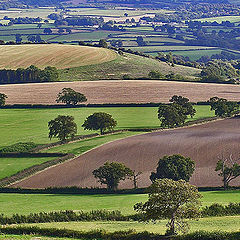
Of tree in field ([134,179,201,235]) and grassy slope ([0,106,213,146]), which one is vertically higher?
grassy slope ([0,106,213,146])

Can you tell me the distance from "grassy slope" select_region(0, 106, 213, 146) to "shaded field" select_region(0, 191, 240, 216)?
103 ft

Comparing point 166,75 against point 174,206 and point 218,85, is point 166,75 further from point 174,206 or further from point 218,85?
point 174,206

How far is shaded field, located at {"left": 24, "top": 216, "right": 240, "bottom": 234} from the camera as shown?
48.4 m

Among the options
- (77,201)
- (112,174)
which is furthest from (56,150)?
(77,201)

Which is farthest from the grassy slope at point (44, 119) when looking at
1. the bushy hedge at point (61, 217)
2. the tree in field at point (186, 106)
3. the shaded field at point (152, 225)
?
the shaded field at point (152, 225)

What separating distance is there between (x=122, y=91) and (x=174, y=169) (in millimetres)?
83116

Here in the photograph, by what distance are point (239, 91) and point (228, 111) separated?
39542 millimetres

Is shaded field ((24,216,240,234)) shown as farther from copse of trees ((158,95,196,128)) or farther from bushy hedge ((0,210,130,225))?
copse of trees ((158,95,196,128))

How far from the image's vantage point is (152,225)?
52.1 m

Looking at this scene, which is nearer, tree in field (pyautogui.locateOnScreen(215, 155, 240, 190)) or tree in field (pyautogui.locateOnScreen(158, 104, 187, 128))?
tree in field (pyautogui.locateOnScreen(215, 155, 240, 190))

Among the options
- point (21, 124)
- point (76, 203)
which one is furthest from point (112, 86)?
point (76, 203)

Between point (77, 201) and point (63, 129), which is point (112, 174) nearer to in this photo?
point (77, 201)

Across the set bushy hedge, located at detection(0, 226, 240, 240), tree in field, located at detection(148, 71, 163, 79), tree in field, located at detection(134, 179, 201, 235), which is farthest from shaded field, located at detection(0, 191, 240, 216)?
tree in field, located at detection(148, 71, 163, 79)

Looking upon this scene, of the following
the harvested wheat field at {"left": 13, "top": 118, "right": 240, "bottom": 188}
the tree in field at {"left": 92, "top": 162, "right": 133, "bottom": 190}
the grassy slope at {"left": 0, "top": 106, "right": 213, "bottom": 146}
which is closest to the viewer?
the tree in field at {"left": 92, "top": 162, "right": 133, "bottom": 190}
